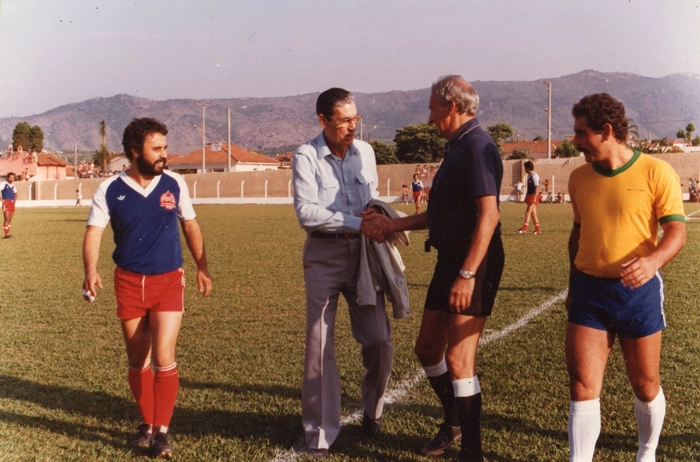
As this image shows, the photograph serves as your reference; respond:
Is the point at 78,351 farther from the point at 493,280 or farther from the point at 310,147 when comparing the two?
the point at 493,280

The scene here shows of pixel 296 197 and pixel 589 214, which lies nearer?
pixel 589 214

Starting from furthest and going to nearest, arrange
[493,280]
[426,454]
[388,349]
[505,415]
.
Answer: [505,415] < [388,349] < [426,454] < [493,280]

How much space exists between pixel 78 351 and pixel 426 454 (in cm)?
397

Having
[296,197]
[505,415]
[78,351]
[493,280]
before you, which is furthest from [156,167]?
[78,351]

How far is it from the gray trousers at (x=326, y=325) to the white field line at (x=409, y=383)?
120 mm

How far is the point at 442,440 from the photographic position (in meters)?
4.16

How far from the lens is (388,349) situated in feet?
14.4

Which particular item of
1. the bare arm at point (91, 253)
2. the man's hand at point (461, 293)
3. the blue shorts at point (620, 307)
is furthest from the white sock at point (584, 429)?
the bare arm at point (91, 253)

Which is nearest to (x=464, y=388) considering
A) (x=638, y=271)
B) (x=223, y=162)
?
(x=638, y=271)

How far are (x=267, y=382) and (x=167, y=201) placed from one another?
1.95 meters

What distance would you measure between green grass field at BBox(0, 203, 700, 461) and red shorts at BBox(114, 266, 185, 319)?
2.71 ft

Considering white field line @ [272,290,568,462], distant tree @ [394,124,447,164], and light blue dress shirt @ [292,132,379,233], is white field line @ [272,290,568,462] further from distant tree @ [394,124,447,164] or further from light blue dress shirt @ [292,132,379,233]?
distant tree @ [394,124,447,164]

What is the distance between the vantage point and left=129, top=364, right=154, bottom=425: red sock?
4359mm

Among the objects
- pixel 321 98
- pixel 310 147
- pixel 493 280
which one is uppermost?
pixel 321 98
